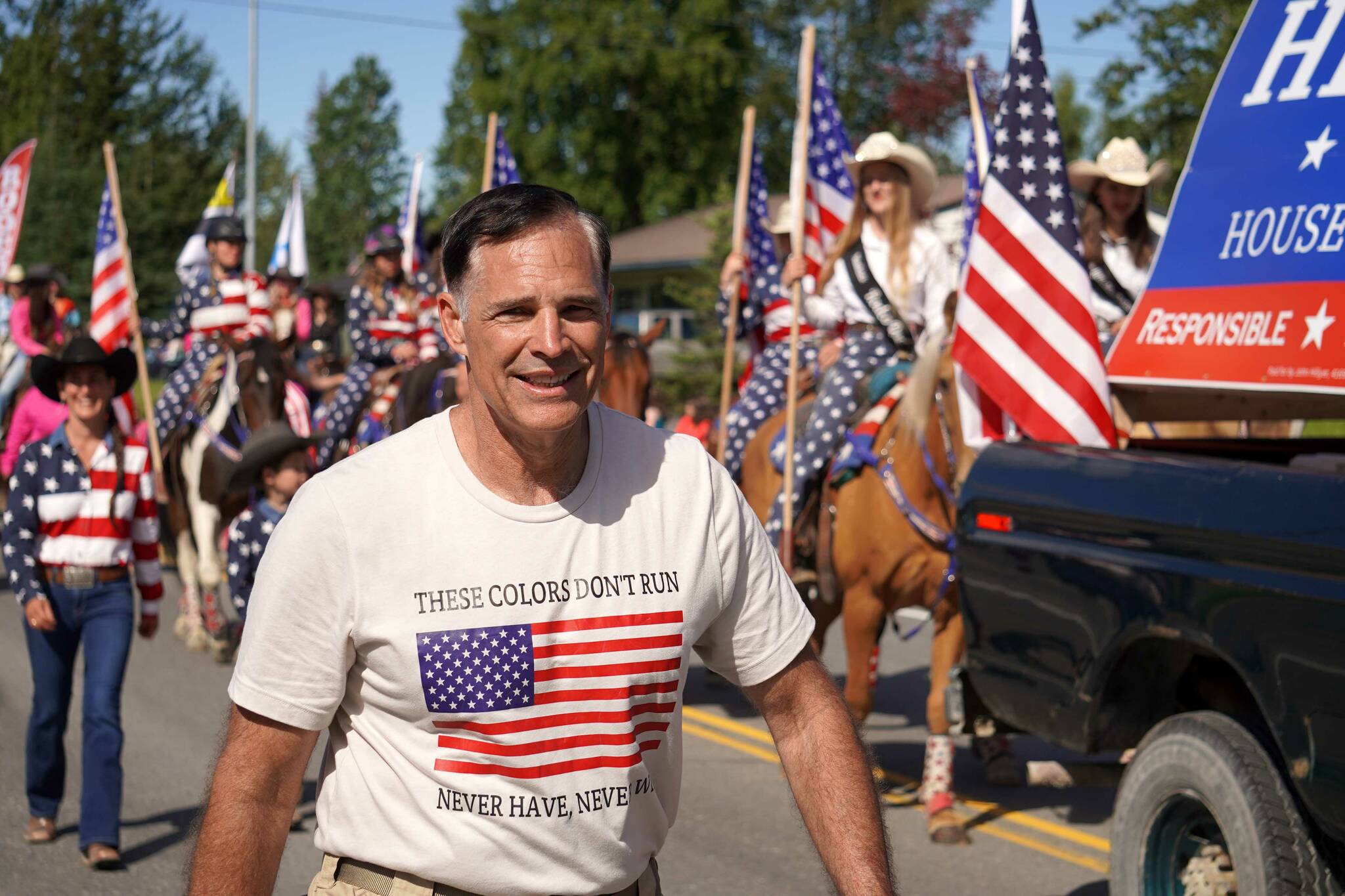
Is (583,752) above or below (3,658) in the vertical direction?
above

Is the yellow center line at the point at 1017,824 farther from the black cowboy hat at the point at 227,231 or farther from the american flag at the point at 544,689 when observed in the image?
the black cowboy hat at the point at 227,231

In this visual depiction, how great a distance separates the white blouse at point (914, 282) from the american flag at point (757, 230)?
426 cm

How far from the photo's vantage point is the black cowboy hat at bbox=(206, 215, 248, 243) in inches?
526

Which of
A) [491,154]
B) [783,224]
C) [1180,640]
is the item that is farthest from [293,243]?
[1180,640]

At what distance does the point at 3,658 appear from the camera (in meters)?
11.8

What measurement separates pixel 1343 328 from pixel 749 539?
2.69 m

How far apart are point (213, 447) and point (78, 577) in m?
6.05

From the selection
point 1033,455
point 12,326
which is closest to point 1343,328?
Result: point 1033,455

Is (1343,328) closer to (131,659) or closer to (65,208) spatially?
(131,659)

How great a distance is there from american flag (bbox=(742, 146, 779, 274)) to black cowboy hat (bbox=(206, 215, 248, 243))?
4.08m

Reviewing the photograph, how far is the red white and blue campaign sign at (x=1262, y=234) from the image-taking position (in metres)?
5.14

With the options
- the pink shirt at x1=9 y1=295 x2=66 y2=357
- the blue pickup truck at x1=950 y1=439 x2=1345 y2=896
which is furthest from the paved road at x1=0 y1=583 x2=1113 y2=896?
the pink shirt at x1=9 y1=295 x2=66 y2=357

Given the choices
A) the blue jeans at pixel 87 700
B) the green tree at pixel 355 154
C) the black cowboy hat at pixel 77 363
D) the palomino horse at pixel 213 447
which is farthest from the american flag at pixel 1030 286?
the green tree at pixel 355 154

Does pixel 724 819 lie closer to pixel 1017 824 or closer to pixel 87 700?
pixel 1017 824
